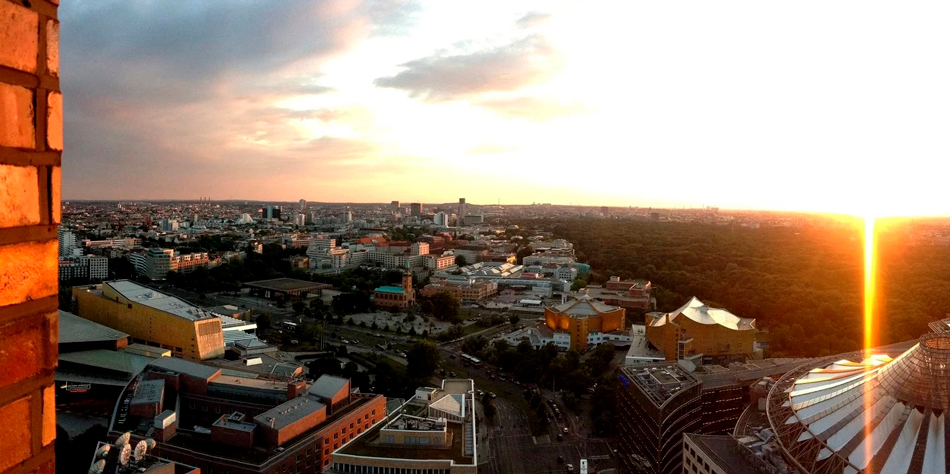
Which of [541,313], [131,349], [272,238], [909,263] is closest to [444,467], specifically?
[131,349]

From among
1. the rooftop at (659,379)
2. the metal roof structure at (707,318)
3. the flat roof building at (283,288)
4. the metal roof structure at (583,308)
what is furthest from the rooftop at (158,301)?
the metal roof structure at (707,318)

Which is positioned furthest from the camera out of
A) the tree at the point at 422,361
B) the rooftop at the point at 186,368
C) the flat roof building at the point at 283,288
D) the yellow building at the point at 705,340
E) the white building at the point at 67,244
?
the white building at the point at 67,244

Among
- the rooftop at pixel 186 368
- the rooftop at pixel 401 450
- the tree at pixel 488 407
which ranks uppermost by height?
the rooftop at pixel 186 368

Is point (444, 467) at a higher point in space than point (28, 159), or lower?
lower

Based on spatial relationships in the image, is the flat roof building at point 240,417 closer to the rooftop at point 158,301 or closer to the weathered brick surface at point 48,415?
the rooftop at point 158,301

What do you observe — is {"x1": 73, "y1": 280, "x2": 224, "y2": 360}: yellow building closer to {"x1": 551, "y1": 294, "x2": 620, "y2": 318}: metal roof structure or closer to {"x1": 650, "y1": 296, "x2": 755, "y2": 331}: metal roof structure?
{"x1": 551, "y1": 294, "x2": 620, "y2": 318}: metal roof structure

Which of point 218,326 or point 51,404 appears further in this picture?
point 218,326

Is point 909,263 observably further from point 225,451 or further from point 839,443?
point 225,451
